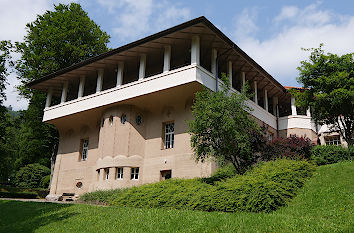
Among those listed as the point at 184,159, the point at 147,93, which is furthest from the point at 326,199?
the point at 147,93

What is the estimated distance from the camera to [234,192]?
13953mm

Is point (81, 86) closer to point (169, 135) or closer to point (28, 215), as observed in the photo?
point (169, 135)

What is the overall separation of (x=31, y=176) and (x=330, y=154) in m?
29.2

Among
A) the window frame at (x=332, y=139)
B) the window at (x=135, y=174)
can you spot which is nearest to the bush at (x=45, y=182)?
the window at (x=135, y=174)

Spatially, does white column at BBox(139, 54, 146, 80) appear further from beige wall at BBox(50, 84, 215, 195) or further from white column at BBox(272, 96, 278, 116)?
white column at BBox(272, 96, 278, 116)

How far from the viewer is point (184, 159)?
21.4 metres

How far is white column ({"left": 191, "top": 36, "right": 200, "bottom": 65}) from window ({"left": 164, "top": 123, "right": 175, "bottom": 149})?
495 cm

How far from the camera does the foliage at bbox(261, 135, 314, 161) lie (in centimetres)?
1919

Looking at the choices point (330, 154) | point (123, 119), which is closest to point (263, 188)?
point (330, 154)

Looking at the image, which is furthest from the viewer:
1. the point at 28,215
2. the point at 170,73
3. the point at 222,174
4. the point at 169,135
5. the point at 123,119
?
the point at 123,119

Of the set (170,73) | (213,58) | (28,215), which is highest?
(213,58)

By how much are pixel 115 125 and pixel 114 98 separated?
179cm

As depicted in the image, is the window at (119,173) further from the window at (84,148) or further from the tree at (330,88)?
the tree at (330,88)

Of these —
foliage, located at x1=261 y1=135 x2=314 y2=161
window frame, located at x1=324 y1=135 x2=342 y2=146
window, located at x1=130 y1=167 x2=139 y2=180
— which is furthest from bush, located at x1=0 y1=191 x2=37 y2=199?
window frame, located at x1=324 y1=135 x2=342 y2=146
